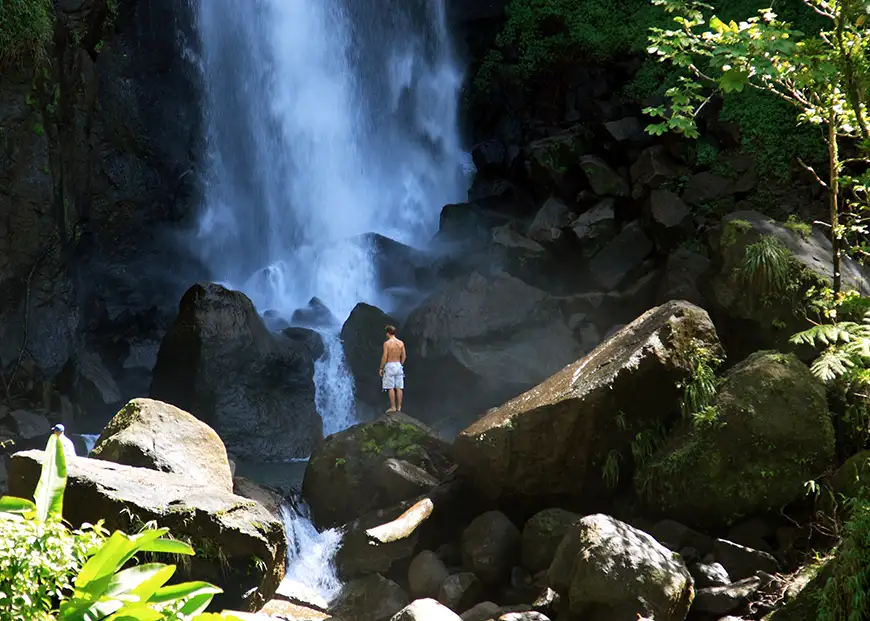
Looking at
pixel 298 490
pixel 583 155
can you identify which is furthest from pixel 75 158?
pixel 583 155

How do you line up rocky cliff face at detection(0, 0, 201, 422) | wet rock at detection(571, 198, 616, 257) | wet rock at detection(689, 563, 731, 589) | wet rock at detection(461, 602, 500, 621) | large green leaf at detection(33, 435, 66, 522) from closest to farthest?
large green leaf at detection(33, 435, 66, 522) < wet rock at detection(689, 563, 731, 589) < wet rock at detection(461, 602, 500, 621) < rocky cliff face at detection(0, 0, 201, 422) < wet rock at detection(571, 198, 616, 257)

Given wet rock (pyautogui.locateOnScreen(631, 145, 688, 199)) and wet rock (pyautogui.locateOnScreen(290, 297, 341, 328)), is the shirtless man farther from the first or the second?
wet rock (pyautogui.locateOnScreen(631, 145, 688, 199))

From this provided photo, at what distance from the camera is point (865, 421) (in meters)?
7.22

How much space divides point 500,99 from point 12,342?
45.6 ft

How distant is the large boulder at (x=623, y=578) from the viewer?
6020 mm

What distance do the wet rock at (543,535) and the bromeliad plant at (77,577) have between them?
526 cm

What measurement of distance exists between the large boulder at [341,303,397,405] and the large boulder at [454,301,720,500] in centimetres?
679

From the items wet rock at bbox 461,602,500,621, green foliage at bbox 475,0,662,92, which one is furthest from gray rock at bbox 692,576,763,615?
green foliage at bbox 475,0,662,92

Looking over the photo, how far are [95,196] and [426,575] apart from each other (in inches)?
552

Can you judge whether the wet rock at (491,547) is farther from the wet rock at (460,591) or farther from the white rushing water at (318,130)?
the white rushing water at (318,130)

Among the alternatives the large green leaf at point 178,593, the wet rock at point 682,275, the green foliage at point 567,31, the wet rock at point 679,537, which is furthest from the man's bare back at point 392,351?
the green foliage at point 567,31

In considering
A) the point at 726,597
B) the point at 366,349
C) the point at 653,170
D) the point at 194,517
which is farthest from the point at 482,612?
the point at 653,170

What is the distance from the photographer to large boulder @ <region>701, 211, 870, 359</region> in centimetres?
909

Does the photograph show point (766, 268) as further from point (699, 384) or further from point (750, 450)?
point (750, 450)
